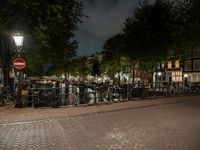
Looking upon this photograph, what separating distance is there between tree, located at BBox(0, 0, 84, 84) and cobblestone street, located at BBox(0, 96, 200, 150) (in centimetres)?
797

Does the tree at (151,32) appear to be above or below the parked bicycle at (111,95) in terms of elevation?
above

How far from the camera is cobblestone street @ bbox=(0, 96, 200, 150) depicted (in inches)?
342

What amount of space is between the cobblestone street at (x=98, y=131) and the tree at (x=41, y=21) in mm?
7972

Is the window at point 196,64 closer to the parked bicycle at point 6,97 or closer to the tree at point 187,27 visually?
the tree at point 187,27

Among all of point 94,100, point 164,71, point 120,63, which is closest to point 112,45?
point 120,63

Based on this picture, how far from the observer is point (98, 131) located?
1080cm

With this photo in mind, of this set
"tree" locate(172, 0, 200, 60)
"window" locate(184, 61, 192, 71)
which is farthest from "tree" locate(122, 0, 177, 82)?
"window" locate(184, 61, 192, 71)

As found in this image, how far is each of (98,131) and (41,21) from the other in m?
13.2

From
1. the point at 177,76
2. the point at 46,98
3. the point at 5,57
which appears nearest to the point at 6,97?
the point at 46,98

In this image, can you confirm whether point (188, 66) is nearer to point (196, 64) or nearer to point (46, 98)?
point (196, 64)

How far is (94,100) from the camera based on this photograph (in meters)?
21.1

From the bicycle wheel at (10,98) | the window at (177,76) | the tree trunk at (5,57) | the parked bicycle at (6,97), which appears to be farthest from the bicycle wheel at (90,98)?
the window at (177,76)

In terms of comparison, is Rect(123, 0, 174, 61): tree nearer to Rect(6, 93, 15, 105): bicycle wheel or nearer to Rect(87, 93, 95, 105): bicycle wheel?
Rect(87, 93, 95, 105): bicycle wheel

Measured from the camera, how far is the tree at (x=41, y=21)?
68.2ft
